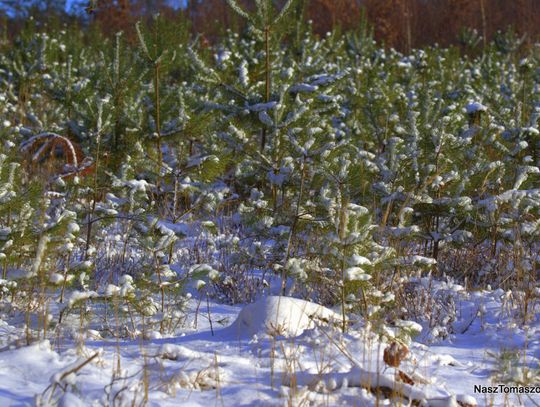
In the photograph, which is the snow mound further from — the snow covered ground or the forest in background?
the forest in background

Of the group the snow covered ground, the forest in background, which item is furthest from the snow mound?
the forest in background

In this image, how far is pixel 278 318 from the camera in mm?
3367

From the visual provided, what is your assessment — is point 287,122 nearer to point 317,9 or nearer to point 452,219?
point 452,219

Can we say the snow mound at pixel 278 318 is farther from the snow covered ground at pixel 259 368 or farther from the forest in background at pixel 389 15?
the forest in background at pixel 389 15

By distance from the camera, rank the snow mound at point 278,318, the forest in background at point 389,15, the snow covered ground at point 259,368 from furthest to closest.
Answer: the forest in background at point 389,15
the snow mound at point 278,318
the snow covered ground at point 259,368

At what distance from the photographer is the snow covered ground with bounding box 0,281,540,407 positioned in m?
2.45

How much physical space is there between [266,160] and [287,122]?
2.00 feet

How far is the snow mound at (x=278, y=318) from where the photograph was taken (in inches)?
131

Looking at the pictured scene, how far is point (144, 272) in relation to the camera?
4.25 meters

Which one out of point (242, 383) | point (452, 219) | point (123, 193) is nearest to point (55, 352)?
point (242, 383)

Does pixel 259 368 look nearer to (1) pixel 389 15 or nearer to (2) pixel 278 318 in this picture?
(2) pixel 278 318

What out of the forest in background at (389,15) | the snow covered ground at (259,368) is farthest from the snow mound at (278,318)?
the forest in background at (389,15)

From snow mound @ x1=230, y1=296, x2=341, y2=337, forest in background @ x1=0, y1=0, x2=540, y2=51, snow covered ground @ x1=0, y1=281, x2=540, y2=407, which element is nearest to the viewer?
snow covered ground @ x1=0, y1=281, x2=540, y2=407

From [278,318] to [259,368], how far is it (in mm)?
524
